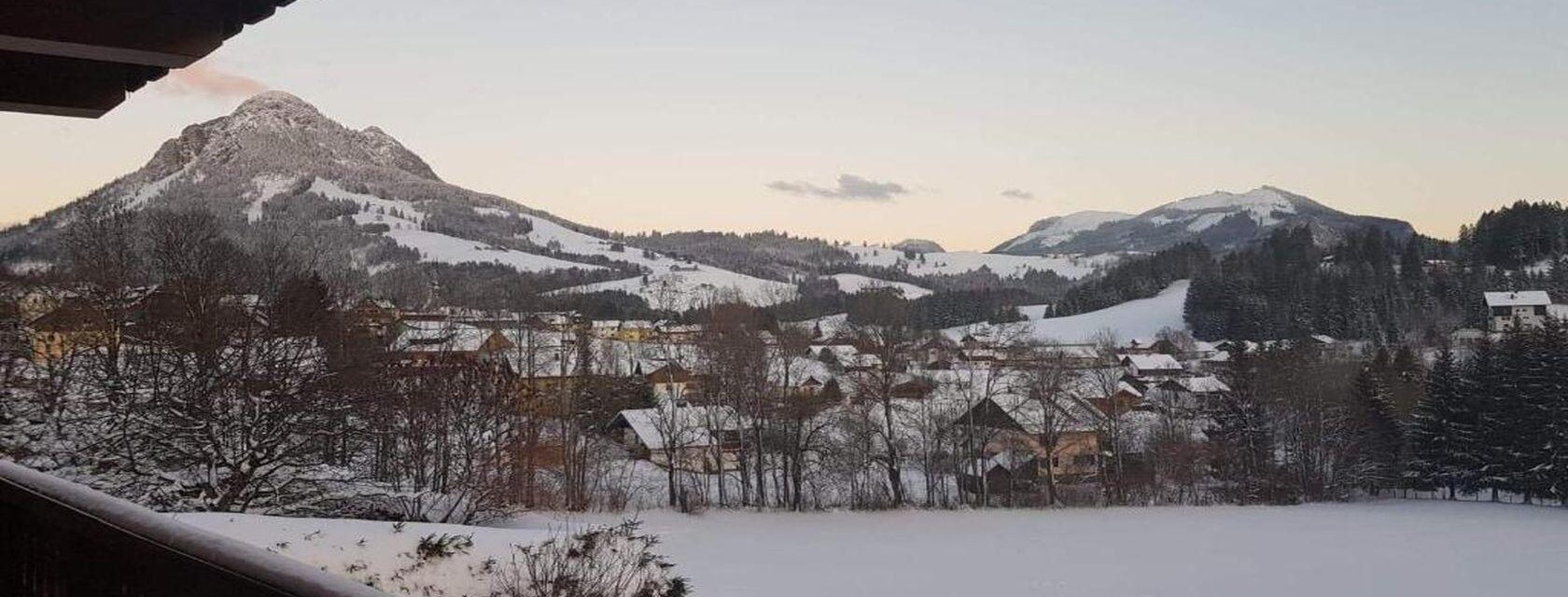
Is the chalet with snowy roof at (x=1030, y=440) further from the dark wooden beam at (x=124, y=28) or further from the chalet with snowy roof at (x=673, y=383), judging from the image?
the dark wooden beam at (x=124, y=28)

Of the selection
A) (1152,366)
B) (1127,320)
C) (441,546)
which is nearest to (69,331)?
(441,546)

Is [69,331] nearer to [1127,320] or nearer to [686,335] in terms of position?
[686,335]

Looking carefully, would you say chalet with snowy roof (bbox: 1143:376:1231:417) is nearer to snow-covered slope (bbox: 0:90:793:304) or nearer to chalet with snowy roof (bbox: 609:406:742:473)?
chalet with snowy roof (bbox: 609:406:742:473)

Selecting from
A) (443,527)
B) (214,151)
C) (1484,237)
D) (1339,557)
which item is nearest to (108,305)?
(443,527)

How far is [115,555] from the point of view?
2.02 m

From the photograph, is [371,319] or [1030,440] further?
[1030,440]

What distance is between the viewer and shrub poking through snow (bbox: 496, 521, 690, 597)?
31.7 ft

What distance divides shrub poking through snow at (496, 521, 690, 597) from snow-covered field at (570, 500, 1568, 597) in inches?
242

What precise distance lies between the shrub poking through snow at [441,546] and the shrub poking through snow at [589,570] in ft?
1.81

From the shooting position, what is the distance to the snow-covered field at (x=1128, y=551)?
19.0 metres

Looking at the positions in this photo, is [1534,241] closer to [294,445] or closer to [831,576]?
[831,576]

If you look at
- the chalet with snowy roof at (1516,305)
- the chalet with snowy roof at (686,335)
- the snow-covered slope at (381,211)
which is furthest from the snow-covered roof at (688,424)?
the snow-covered slope at (381,211)

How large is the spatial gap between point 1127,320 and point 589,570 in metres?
97.7

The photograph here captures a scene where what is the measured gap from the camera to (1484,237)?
90.1 m
